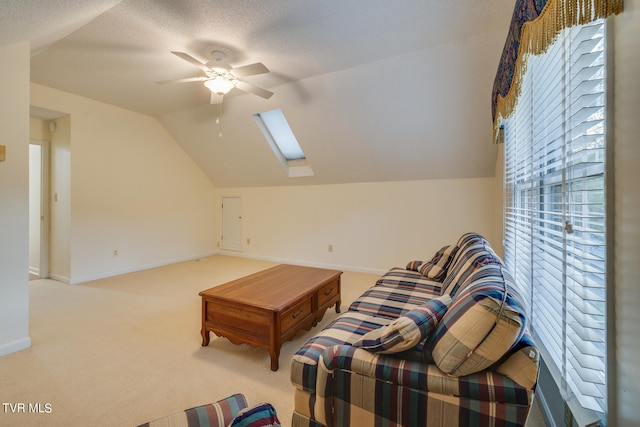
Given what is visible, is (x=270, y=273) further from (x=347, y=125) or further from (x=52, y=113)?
(x=52, y=113)

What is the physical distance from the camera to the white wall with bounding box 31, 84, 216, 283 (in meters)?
3.85

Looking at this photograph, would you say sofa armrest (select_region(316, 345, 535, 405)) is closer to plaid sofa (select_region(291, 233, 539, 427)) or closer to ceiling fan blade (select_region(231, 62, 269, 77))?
plaid sofa (select_region(291, 233, 539, 427))

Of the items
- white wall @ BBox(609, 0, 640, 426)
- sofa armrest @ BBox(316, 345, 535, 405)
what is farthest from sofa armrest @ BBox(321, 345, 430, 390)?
white wall @ BBox(609, 0, 640, 426)

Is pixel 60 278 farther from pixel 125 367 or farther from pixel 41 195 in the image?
pixel 125 367

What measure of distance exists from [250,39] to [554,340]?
2990 mm

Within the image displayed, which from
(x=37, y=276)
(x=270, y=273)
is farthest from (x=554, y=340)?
(x=37, y=276)

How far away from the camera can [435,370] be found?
1.04 meters

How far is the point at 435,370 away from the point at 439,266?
67.5 inches

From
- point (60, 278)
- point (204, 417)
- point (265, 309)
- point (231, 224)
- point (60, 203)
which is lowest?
Result: point (60, 278)

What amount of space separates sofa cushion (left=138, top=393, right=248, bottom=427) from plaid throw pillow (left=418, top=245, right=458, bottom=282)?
2.15 meters

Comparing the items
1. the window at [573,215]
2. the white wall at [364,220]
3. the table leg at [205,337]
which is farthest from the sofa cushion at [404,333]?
the white wall at [364,220]

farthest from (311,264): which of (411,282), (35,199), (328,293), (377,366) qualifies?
(35,199)

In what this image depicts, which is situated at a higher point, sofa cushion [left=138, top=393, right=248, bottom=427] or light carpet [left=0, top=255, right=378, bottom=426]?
sofa cushion [left=138, top=393, right=248, bottom=427]

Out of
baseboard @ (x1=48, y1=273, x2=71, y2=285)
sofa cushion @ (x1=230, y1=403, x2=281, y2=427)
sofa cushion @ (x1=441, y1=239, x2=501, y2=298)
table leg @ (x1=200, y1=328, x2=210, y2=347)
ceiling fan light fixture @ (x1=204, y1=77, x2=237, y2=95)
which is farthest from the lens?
baseboard @ (x1=48, y1=273, x2=71, y2=285)
